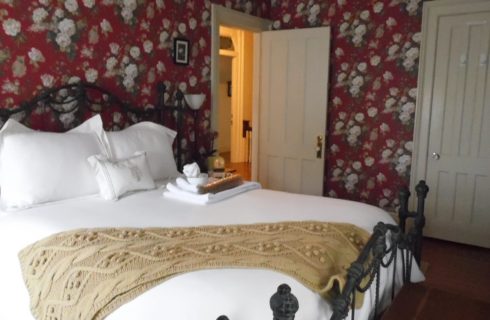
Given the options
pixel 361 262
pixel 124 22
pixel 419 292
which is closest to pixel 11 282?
pixel 361 262

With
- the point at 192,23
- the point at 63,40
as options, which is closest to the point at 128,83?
the point at 63,40

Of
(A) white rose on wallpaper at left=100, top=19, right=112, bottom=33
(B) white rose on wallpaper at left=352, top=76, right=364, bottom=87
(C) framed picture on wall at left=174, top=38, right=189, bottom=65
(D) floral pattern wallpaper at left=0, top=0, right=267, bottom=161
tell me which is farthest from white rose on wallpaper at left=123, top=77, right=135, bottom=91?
(B) white rose on wallpaper at left=352, top=76, right=364, bottom=87

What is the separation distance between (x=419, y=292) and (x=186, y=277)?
3.79 ft

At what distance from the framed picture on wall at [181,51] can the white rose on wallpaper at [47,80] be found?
3.67ft

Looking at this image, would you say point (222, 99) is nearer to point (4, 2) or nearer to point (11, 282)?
point (4, 2)

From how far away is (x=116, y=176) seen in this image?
249cm

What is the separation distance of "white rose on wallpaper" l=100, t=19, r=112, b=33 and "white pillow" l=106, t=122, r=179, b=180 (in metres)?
0.69

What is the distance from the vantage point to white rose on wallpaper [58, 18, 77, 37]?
9.04ft

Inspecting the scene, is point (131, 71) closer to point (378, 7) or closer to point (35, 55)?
point (35, 55)

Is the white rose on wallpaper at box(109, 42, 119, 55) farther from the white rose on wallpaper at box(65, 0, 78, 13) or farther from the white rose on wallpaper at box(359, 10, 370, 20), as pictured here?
the white rose on wallpaper at box(359, 10, 370, 20)

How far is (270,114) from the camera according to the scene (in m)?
4.56

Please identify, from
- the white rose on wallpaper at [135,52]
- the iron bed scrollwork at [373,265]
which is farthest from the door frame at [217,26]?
the iron bed scrollwork at [373,265]

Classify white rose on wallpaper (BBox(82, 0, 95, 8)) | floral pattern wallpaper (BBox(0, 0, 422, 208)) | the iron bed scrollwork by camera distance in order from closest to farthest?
the iron bed scrollwork < floral pattern wallpaper (BBox(0, 0, 422, 208)) < white rose on wallpaper (BBox(82, 0, 95, 8))

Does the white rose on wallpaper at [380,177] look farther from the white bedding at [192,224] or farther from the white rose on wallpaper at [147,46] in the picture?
the white rose on wallpaper at [147,46]
